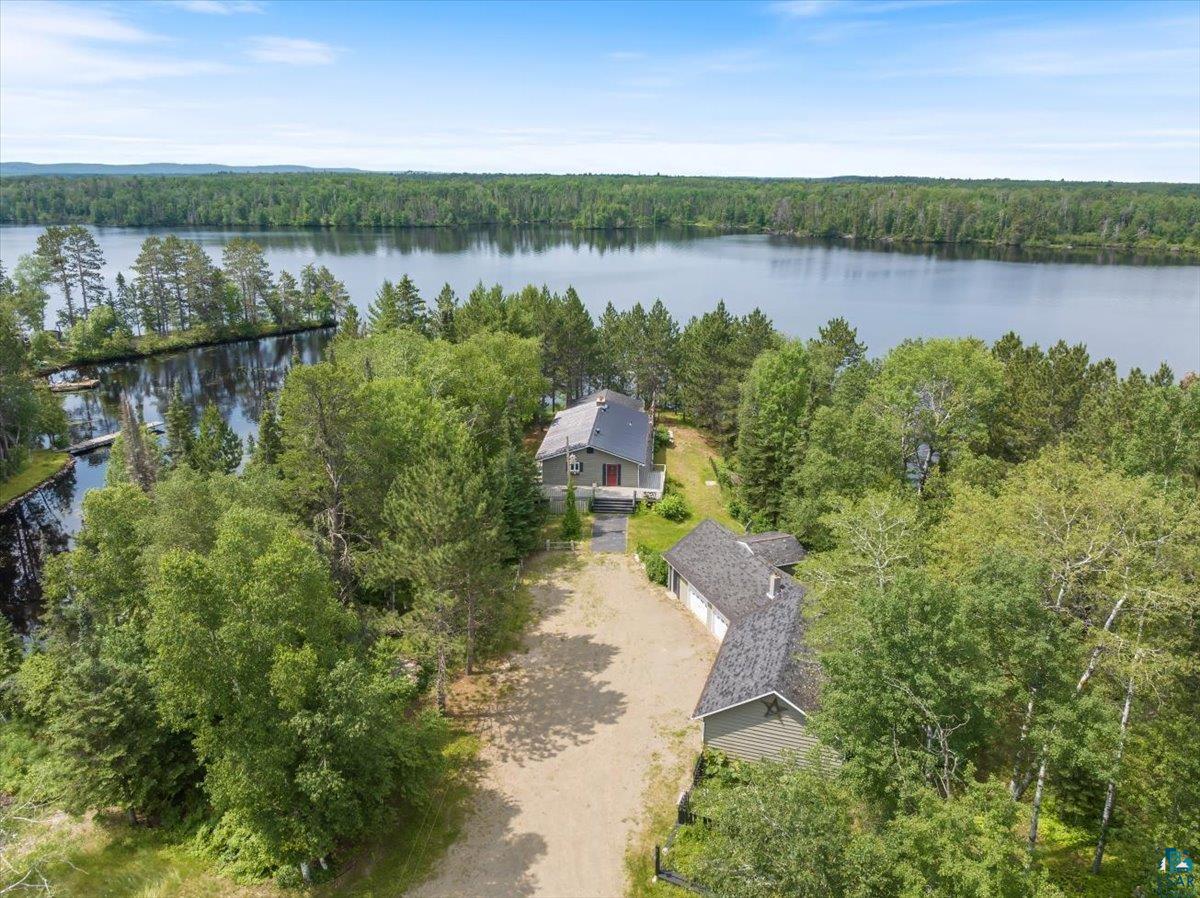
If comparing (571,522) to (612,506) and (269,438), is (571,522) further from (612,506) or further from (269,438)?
(269,438)

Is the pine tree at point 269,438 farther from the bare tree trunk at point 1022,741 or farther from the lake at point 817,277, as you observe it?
the lake at point 817,277

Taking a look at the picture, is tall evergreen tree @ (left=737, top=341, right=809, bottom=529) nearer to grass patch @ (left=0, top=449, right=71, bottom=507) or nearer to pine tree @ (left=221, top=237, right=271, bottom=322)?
grass patch @ (left=0, top=449, right=71, bottom=507)

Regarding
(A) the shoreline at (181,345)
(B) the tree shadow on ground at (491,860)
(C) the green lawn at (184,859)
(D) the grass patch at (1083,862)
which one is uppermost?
(A) the shoreline at (181,345)

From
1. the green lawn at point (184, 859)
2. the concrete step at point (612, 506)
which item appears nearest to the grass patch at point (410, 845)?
the green lawn at point (184, 859)

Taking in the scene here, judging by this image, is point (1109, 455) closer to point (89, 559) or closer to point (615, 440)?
point (615, 440)

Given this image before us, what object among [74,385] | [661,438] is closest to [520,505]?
[661,438]

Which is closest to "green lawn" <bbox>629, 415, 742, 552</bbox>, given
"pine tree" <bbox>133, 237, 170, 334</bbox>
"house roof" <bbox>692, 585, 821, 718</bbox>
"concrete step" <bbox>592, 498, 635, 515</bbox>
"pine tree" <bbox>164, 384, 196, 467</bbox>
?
"concrete step" <bbox>592, 498, 635, 515</bbox>
